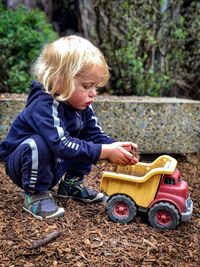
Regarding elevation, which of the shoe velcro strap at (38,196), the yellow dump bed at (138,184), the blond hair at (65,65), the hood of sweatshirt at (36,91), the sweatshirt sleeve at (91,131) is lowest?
the shoe velcro strap at (38,196)

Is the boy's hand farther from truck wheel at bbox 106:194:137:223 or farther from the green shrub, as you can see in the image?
the green shrub

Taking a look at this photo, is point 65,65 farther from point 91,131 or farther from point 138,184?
point 138,184

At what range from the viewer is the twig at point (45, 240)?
91.5 inches

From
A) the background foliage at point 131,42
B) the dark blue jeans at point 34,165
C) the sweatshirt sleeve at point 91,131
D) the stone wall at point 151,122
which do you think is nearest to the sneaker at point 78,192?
the dark blue jeans at point 34,165

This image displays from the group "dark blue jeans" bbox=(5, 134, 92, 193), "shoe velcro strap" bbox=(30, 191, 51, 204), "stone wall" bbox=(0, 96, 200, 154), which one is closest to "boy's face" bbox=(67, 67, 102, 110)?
"dark blue jeans" bbox=(5, 134, 92, 193)

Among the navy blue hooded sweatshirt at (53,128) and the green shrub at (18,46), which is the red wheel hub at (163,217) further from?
the green shrub at (18,46)

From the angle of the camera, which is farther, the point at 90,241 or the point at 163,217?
the point at 163,217

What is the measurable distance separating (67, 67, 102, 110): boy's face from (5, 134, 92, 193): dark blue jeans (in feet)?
0.99

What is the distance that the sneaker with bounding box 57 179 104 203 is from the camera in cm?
304

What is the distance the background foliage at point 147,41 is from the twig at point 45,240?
3563 mm

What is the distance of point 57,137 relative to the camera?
258cm

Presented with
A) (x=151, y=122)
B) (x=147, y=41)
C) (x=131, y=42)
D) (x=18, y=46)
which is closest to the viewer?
(x=151, y=122)

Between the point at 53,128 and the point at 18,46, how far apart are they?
3321 mm

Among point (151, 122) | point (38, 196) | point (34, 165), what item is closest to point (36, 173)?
point (34, 165)
